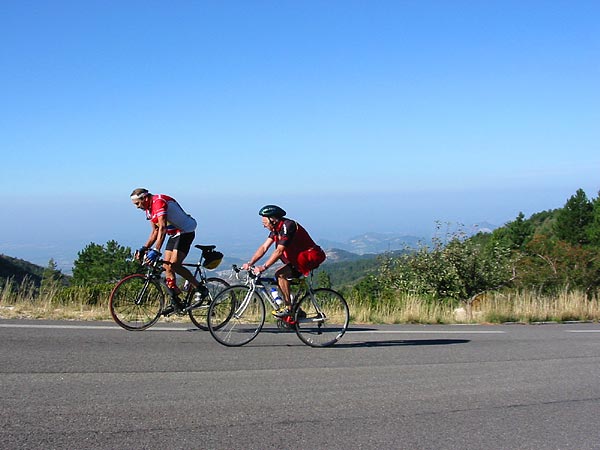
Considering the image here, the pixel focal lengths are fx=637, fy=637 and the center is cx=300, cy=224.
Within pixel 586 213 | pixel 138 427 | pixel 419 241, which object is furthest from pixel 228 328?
pixel 586 213

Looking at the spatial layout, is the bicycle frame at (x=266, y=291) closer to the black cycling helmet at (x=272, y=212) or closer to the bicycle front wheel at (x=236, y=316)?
the bicycle front wheel at (x=236, y=316)

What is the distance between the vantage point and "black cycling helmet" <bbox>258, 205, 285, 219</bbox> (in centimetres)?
862

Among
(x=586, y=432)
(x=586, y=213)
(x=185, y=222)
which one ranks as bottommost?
(x=586, y=432)

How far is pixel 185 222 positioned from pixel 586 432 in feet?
20.0

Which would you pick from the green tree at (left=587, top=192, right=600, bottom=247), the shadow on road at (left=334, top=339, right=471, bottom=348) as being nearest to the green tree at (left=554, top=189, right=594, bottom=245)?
the green tree at (left=587, top=192, right=600, bottom=247)

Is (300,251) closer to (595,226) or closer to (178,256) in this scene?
(178,256)

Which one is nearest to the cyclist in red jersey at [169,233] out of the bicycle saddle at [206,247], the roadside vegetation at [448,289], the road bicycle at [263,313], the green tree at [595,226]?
the bicycle saddle at [206,247]

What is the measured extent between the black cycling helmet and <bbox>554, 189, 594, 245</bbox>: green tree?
79.9m

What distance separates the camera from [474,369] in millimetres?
7727

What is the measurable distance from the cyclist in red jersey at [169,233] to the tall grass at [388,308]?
1.83m

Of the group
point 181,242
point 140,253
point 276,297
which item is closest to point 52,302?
point 140,253

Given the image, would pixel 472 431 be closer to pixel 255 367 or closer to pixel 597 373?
pixel 255 367

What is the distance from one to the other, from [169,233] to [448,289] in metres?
13.1

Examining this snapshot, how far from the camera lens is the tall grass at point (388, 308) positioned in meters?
11.0
